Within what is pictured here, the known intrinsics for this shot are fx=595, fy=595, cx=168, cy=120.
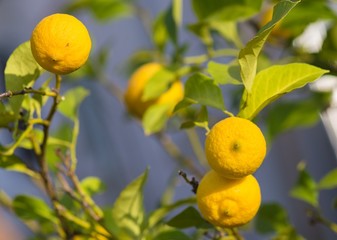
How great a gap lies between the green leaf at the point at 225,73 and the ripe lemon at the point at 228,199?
0.08 m

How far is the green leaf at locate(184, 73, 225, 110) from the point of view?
1.70 ft

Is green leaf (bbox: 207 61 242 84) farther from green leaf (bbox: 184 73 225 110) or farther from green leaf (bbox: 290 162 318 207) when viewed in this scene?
green leaf (bbox: 290 162 318 207)

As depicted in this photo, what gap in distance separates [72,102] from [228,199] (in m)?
0.28

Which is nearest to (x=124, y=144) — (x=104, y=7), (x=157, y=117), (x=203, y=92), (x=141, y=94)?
(x=104, y=7)

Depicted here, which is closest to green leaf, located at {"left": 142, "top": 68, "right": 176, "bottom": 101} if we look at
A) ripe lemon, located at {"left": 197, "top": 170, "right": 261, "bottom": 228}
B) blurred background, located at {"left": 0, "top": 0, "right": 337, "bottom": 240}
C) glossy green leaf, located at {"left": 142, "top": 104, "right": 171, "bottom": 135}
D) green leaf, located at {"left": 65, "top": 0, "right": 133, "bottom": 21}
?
glossy green leaf, located at {"left": 142, "top": 104, "right": 171, "bottom": 135}

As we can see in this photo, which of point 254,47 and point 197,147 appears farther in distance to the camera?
point 197,147

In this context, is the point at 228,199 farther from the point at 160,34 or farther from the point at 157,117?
the point at 160,34

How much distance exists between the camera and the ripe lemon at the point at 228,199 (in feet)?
1.55

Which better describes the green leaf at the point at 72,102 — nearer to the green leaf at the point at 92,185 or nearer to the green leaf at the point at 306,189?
the green leaf at the point at 92,185

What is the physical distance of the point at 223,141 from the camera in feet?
1.46

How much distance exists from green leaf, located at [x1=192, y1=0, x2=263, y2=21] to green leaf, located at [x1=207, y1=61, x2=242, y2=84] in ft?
0.50

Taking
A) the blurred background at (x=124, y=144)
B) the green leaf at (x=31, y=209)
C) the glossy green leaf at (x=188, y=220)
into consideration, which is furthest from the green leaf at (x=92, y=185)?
the blurred background at (x=124, y=144)

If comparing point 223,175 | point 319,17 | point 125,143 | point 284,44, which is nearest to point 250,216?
point 223,175

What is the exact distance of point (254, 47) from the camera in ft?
1.52
